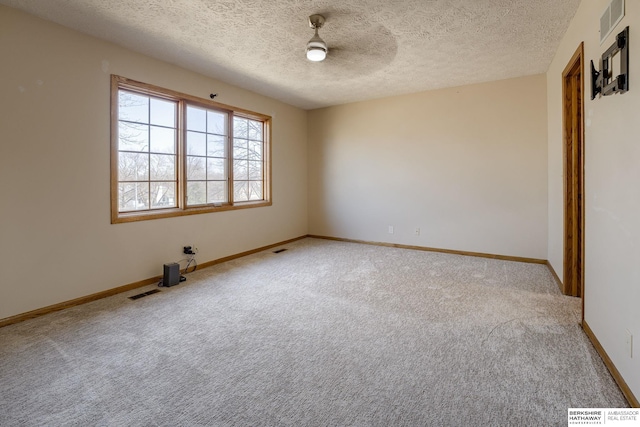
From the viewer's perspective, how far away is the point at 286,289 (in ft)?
11.8

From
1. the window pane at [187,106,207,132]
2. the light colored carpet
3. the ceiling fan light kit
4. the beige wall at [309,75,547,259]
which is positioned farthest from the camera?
the beige wall at [309,75,547,259]

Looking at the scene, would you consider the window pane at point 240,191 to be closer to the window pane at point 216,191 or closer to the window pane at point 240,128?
the window pane at point 216,191

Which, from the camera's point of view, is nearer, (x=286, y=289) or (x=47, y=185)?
(x=47, y=185)

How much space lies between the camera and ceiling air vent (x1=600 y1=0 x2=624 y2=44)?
1862mm

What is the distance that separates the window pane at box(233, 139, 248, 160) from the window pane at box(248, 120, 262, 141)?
221 mm

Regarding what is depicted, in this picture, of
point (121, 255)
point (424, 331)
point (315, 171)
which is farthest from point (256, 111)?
point (424, 331)

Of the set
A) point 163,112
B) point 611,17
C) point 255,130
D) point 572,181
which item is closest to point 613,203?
point 611,17

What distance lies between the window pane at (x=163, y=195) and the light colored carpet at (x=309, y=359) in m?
1.10

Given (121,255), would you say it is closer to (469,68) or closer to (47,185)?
(47,185)

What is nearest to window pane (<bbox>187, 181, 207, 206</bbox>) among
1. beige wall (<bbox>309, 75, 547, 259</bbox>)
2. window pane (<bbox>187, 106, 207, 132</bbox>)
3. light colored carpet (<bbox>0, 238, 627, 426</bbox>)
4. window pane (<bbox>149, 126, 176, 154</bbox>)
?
window pane (<bbox>149, 126, 176, 154</bbox>)

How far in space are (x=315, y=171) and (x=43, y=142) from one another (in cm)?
440

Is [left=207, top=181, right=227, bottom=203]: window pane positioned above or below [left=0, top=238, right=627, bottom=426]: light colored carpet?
above

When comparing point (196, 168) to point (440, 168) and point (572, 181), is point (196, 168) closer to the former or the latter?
point (440, 168)

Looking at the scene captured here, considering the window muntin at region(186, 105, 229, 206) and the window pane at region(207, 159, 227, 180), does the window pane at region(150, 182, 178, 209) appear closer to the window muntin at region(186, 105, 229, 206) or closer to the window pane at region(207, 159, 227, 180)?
the window muntin at region(186, 105, 229, 206)
